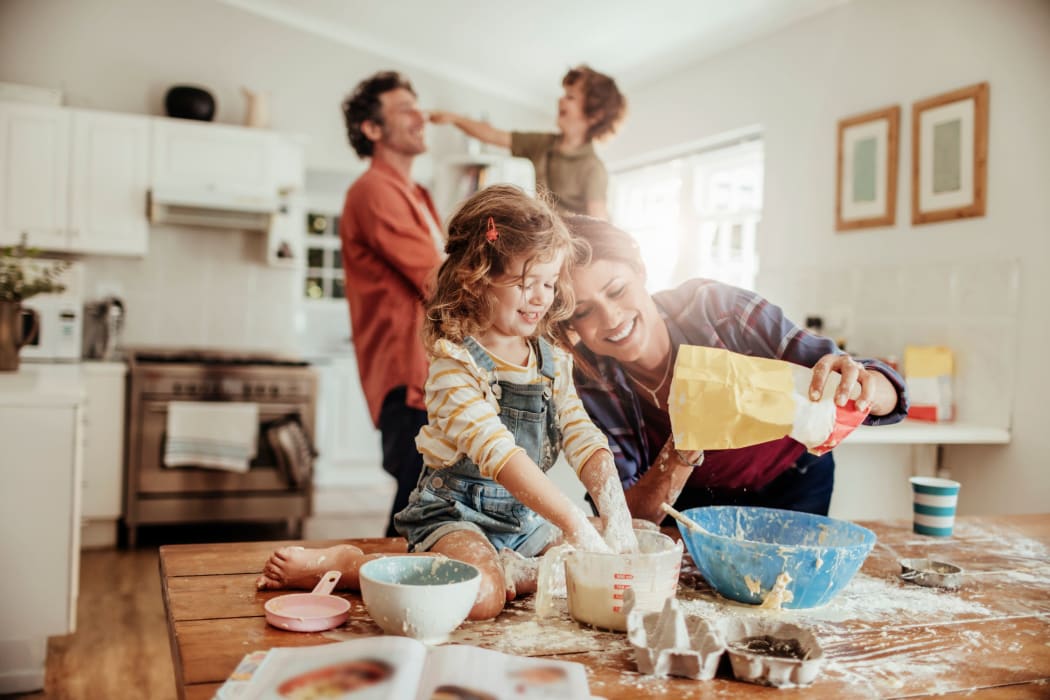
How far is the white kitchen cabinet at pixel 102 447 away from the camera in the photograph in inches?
149

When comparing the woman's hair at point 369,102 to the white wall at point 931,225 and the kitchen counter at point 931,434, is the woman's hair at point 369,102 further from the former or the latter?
the white wall at point 931,225

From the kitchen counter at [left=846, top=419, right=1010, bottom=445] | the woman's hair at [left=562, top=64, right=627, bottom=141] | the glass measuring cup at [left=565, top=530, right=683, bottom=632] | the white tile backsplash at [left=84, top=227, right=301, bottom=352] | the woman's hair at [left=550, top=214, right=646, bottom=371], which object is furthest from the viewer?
the white tile backsplash at [left=84, top=227, right=301, bottom=352]

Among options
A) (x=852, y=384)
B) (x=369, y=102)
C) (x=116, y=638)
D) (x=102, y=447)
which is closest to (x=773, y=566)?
(x=852, y=384)

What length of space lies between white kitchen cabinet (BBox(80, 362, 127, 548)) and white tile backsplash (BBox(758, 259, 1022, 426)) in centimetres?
300

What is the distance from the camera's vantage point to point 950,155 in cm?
284

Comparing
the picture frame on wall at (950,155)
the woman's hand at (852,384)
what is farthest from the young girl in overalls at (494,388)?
the picture frame on wall at (950,155)

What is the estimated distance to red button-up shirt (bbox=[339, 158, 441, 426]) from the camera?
209cm

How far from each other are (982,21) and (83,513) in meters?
3.97

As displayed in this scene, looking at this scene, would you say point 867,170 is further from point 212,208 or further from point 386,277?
point 212,208

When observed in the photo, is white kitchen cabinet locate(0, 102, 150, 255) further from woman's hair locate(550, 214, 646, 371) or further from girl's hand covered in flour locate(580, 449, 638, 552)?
girl's hand covered in flour locate(580, 449, 638, 552)

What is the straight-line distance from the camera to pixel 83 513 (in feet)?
12.4

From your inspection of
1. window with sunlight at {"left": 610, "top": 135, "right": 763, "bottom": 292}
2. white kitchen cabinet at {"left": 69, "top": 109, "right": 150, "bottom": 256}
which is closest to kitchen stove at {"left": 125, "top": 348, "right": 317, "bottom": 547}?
white kitchen cabinet at {"left": 69, "top": 109, "right": 150, "bottom": 256}

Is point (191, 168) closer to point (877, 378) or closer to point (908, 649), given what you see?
point (877, 378)

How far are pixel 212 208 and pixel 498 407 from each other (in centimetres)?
357
